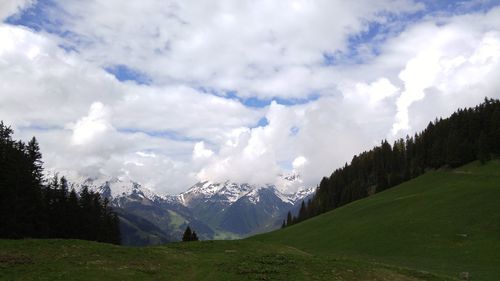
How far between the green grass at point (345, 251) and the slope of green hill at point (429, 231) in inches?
6.2

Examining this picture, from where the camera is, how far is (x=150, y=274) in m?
32.8

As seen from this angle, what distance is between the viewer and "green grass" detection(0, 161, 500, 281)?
3309cm

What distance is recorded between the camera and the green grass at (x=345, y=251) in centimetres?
3309

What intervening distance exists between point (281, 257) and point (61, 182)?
7012 cm

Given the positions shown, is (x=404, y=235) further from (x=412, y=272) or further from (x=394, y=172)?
(x=394, y=172)

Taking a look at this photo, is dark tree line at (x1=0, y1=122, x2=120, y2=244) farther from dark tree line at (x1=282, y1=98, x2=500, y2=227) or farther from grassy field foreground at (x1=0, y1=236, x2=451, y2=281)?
dark tree line at (x1=282, y1=98, x2=500, y2=227)

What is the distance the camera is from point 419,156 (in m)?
158

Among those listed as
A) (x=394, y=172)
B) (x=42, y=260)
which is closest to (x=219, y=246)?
(x=42, y=260)

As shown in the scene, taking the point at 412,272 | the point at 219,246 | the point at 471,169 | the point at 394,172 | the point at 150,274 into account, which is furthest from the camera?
the point at 394,172

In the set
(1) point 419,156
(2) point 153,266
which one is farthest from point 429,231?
(1) point 419,156

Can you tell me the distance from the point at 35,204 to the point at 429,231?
6500 centimetres

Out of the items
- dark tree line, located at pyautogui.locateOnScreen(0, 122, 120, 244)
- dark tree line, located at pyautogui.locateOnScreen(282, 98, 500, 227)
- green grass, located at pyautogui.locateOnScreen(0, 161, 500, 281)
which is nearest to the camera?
green grass, located at pyautogui.locateOnScreen(0, 161, 500, 281)

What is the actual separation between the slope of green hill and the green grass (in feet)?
0.52

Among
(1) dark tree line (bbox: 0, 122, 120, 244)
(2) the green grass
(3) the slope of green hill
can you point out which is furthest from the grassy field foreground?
(1) dark tree line (bbox: 0, 122, 120, 244)
